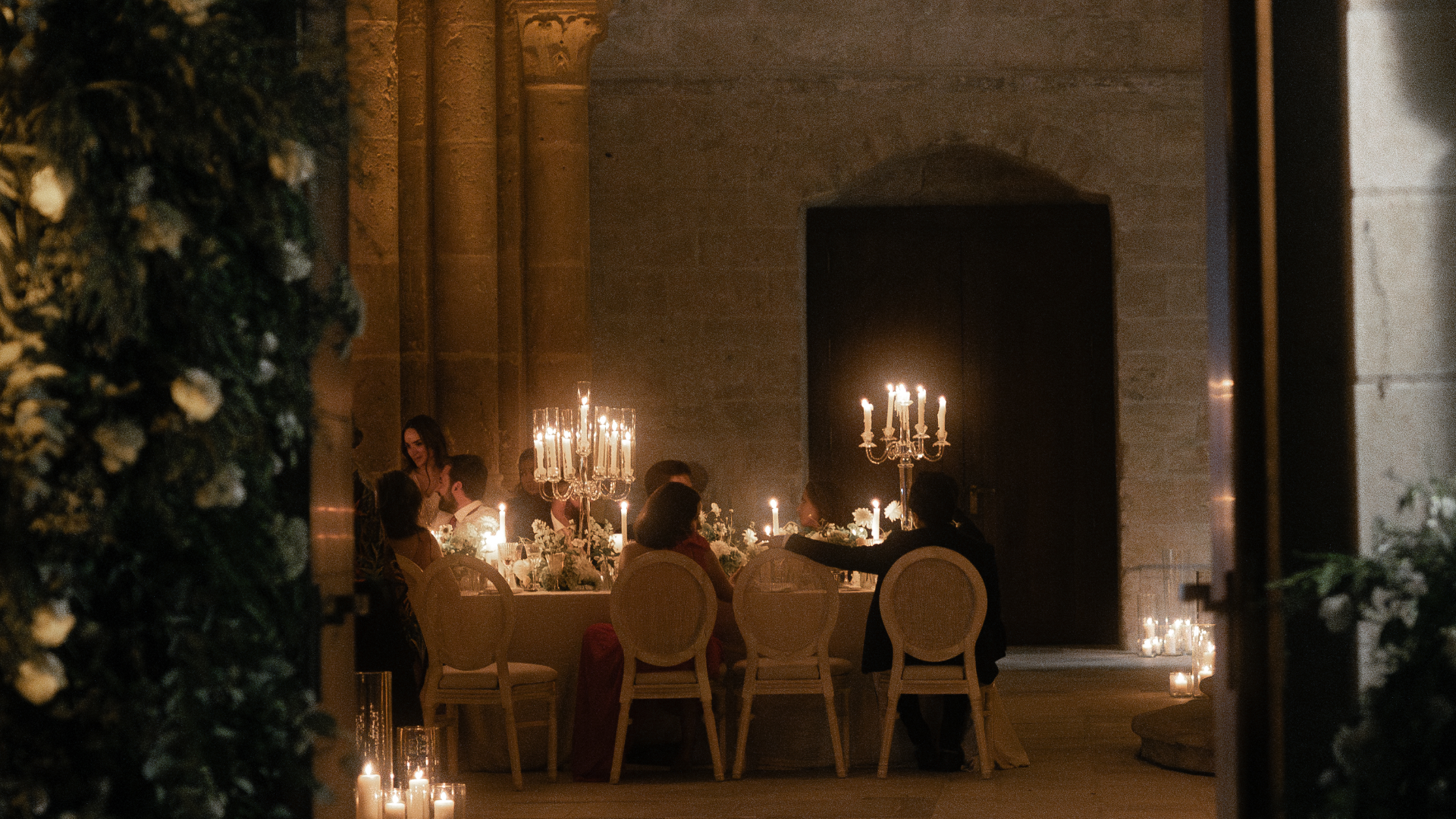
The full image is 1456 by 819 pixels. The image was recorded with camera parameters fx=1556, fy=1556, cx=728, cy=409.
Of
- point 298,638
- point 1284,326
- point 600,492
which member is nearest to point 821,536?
point 600,492

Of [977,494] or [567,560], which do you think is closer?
[567,560]

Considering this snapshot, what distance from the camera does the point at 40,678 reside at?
1.98 m

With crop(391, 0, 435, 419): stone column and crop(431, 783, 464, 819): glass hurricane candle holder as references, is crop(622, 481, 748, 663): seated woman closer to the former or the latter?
crop(431, 783, 464, 819): glass hurricane candle holder

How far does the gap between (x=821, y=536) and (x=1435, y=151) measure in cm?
429

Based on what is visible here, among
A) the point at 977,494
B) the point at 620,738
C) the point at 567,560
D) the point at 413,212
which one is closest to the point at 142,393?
the point at 620,738

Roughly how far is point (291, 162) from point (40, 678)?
2.46 ft

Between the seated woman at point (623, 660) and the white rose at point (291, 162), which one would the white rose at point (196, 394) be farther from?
the seated woman at point (623, 660)

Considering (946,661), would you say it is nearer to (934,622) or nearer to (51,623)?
(934,622)

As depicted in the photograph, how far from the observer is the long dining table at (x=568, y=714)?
640 centimetres

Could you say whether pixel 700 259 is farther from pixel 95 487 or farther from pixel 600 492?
pixel 95 487

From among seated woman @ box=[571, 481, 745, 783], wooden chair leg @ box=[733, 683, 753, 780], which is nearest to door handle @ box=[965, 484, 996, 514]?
seated woman @ box=[571, 481, 745, 783]

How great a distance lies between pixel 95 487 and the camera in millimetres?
2061

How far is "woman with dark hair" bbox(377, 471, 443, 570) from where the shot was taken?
585 centimetres

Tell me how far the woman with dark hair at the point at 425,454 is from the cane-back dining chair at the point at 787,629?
178cm
